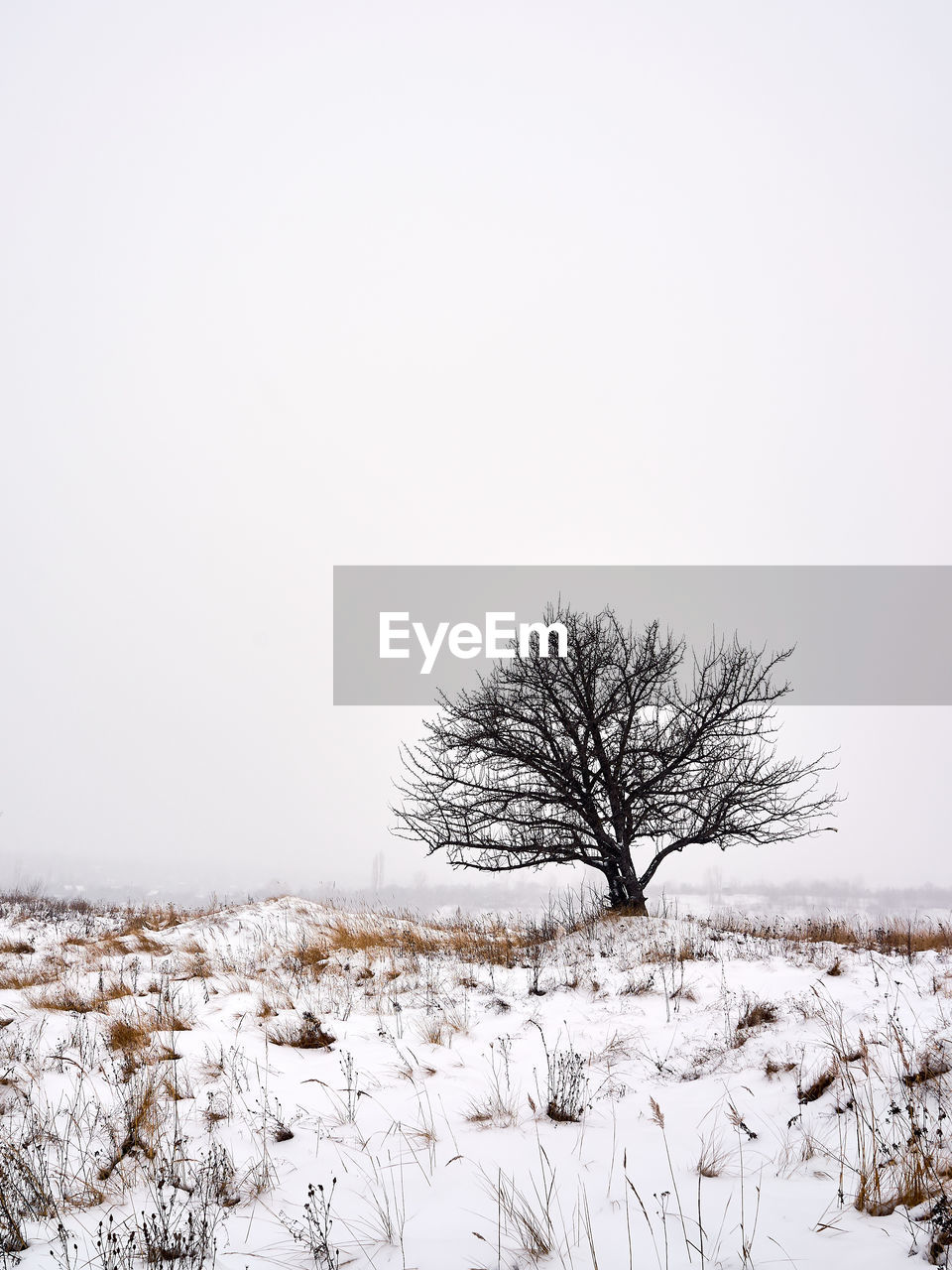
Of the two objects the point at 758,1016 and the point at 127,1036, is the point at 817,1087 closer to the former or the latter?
the point at 758,1016

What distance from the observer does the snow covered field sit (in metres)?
3.26

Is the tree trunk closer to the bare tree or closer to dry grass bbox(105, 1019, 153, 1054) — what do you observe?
the bare tree

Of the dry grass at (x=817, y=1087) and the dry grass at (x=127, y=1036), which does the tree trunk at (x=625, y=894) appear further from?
the dry grass at (x=127, y=1036)

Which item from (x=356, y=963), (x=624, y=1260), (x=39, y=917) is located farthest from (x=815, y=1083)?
(x=39, y=917)

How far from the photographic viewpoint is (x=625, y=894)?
43.2 feet

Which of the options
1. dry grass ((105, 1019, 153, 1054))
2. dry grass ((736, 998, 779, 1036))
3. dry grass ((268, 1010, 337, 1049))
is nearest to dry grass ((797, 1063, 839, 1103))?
dry grass ((736, 998, 779, 1036))

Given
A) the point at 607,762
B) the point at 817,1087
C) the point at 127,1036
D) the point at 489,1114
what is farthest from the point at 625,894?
the point at 127,1036

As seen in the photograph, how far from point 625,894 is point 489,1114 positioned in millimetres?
9238

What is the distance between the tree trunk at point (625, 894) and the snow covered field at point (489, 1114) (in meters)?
3.84

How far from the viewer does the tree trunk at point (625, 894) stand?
12.7m

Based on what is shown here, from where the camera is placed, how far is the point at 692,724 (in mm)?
13016

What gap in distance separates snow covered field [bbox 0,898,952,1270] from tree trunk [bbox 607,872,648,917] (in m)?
3.84

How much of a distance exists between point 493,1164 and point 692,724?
32.9 ft

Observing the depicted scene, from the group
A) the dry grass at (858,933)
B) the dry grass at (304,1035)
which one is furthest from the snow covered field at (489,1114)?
the dry grass at (858,933)
